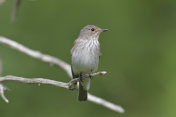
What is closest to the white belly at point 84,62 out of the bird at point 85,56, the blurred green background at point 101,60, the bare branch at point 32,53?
the bird at point 85,56

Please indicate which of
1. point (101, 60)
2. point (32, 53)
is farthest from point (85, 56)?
point (101, 60)

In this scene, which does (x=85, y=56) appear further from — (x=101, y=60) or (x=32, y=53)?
(x=101, y=60)

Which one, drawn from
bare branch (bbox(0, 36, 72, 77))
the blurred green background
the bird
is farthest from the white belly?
the blurred green background

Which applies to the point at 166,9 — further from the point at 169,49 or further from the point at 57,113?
the point at 57,113

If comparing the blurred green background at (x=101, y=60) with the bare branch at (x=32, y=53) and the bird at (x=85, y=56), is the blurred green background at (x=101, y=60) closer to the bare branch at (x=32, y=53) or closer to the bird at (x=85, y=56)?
the bare branch at (x=32, y=53)

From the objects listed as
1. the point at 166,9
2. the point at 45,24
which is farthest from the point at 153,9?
the point at 45,24

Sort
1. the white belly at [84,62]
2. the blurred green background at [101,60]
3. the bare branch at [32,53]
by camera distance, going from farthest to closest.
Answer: the blurred green background at [101,60]
the bare branch at [32,53]
the white belly at [84,62]

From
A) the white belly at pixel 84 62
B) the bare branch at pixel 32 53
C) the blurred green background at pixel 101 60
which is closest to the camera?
the white belly at pixel 84 62

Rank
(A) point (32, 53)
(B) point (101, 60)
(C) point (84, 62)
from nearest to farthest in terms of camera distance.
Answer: (C) point (84, 62) → (A) point (32, 53) → (B) point (101, 60)
